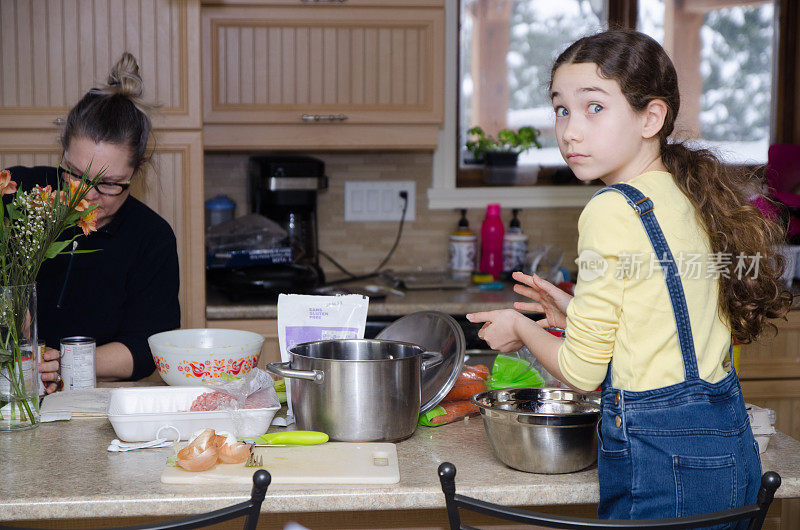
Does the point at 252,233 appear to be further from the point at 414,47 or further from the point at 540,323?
the point at 540,323

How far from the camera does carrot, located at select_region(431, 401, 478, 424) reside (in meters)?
1.45

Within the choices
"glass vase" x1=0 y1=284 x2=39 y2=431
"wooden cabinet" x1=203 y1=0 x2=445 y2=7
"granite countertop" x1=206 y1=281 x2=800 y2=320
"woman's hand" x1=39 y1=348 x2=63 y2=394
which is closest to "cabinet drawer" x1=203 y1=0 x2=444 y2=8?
"wooden cabinet" x1=203 y1=0 x2=445 y2=7

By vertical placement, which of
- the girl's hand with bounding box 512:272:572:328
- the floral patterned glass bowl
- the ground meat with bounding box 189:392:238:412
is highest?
the girl's hand with bounding box 512:272:572:328

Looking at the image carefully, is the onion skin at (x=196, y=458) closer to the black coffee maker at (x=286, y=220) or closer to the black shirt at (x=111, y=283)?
the black shirt at (x=111, y=283)

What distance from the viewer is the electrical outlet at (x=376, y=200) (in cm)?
324

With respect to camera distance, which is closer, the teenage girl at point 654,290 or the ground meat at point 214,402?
the teenage girl at point 654,290

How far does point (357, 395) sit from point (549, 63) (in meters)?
2.22

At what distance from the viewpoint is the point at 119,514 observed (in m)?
1.12

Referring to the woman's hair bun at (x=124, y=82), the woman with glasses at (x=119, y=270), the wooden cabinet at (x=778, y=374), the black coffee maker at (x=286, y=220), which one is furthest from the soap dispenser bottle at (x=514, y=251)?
the woman's hair bun at (x=124, y=82)

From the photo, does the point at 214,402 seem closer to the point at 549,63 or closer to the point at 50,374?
the point at 50,374

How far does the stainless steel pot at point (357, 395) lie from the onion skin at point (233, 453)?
122 mm

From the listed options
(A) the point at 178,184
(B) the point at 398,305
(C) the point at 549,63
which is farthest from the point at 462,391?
(C) the point at 549,63

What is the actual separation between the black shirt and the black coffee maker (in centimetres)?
54

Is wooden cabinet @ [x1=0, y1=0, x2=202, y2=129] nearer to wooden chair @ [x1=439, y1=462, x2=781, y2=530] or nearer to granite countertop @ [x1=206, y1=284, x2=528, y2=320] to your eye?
granite countertop @ [x1=206, y1=284, x2=528, y2=320]
